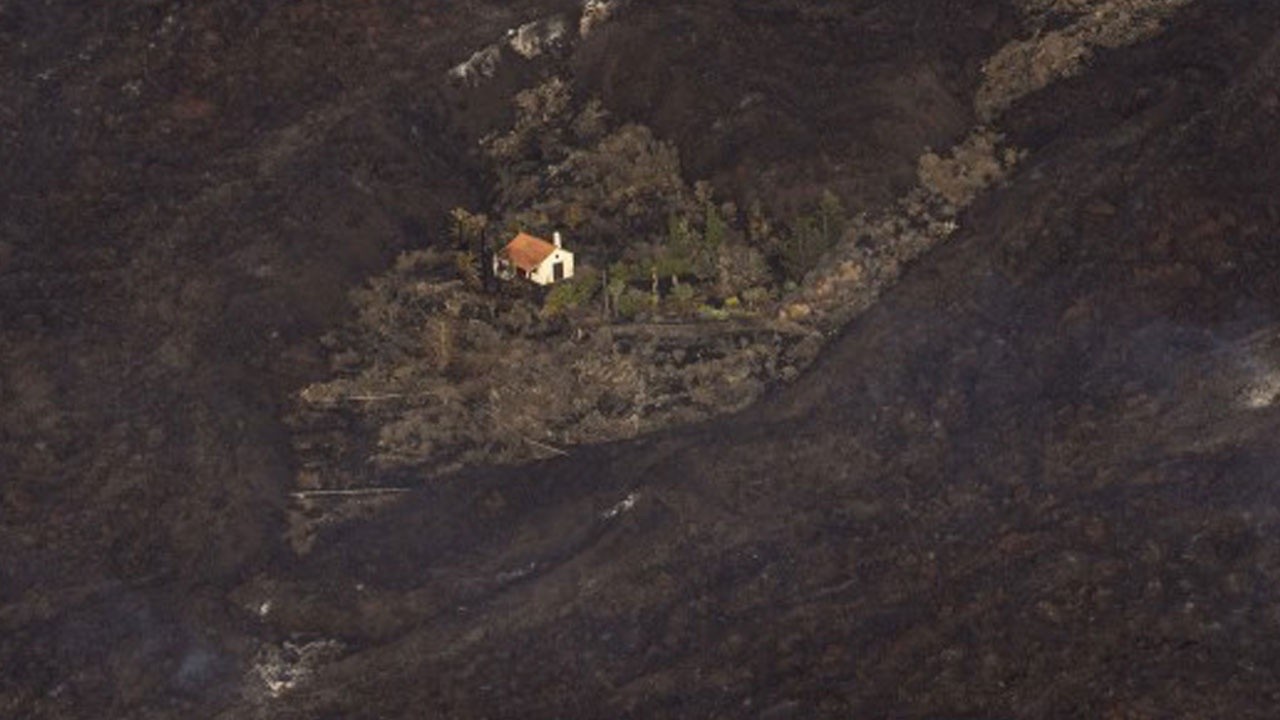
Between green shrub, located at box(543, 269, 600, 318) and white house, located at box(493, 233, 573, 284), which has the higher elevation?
white house, located at box(493, 233, 573, 284)

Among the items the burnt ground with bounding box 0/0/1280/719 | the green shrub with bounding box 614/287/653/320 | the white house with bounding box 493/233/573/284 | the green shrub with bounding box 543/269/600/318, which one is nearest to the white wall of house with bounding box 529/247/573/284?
the white house with bounding box 493/233/573/284

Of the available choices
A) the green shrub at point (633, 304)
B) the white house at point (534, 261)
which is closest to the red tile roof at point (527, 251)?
the white house at point (534, 261)

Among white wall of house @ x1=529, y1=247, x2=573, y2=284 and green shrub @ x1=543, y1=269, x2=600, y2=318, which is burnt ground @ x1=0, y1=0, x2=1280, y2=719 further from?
green shrub @ x1=543, y1=269, x2=600, y2=318

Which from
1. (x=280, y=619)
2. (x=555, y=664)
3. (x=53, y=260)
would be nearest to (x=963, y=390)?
(x=555, y=664)

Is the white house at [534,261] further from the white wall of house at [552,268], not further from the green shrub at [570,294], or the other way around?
the green shrub at [570,294]

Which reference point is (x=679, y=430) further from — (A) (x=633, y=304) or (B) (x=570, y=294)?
(B) (x=570, y=294)

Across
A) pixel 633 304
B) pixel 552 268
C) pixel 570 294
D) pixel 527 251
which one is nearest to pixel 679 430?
pixel 633 304
